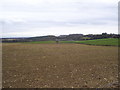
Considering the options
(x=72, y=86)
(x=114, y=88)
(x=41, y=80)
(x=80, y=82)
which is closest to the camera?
(x=114, y=88)

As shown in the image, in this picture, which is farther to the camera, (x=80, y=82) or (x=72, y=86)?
(x=80, y=82)

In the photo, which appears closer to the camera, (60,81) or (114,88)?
(114,88)

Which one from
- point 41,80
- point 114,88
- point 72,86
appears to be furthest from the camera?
point 41,80

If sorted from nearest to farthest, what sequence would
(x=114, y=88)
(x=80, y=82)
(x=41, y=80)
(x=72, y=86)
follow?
(x=114, y=88) → (x=72, y=86) → (x=80, y=82) → (x=41, y=80)

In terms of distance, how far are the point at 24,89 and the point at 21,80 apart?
1.02 metres

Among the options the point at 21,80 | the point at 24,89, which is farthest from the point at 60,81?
the point at 21,80

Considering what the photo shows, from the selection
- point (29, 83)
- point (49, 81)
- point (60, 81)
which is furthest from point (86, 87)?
point (29, 83)

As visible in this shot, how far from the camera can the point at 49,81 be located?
523cm

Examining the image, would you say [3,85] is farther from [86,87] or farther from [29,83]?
[86,87]

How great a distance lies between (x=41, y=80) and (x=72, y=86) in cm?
166

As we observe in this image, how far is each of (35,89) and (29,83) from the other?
70 centimetres

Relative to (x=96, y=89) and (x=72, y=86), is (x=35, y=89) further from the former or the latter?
(x=96, y=89)

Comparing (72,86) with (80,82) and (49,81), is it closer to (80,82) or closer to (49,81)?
(80,82)

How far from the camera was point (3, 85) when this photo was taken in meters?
4.89
